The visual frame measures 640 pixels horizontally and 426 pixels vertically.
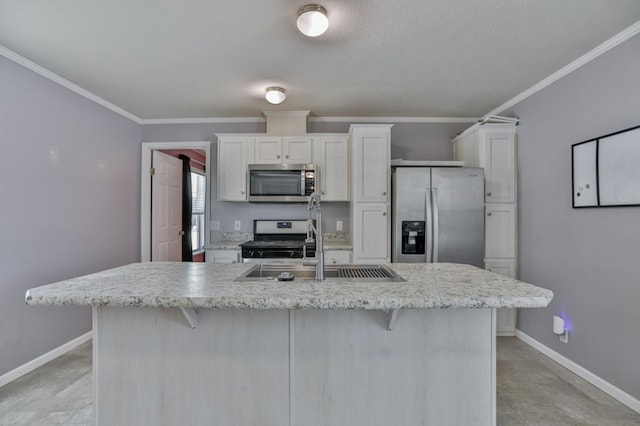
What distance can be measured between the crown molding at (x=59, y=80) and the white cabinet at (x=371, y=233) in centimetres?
289

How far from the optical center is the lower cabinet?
311 cm

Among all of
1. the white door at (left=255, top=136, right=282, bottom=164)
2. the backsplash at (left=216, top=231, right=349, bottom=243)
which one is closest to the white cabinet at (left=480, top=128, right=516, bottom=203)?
the backsplash at (left=216, top=231, right=349, bottom=243)

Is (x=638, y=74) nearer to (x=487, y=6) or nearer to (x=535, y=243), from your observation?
(x=487, y=6)

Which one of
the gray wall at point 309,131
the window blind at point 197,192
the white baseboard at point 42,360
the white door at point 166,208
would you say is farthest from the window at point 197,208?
the white baseboard at point 42,360

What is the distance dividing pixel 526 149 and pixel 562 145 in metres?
0.44

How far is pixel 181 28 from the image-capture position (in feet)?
6.37

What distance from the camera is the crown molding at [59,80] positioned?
7.35ft

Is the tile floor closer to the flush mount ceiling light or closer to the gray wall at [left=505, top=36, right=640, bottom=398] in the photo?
the gray wall at [left=505, top=36, right=640, bottom=398]

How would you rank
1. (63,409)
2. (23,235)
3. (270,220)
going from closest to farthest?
1. (63,409)
2. (23,235)
3. (270,220)

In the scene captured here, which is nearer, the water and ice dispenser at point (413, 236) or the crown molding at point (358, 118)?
the crown molding at point (358, 118)

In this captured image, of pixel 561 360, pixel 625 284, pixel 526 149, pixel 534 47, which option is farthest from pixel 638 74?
pixel 561 360

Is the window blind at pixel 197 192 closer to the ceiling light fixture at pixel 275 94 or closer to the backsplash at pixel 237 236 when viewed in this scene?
the backsplash at pixel 237 236

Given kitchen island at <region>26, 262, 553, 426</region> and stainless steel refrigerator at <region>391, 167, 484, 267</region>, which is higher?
stainless steel refrigerator at <region>391, 167, 484, 267</region>

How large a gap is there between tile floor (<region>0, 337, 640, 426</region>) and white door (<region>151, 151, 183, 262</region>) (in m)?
1.57
